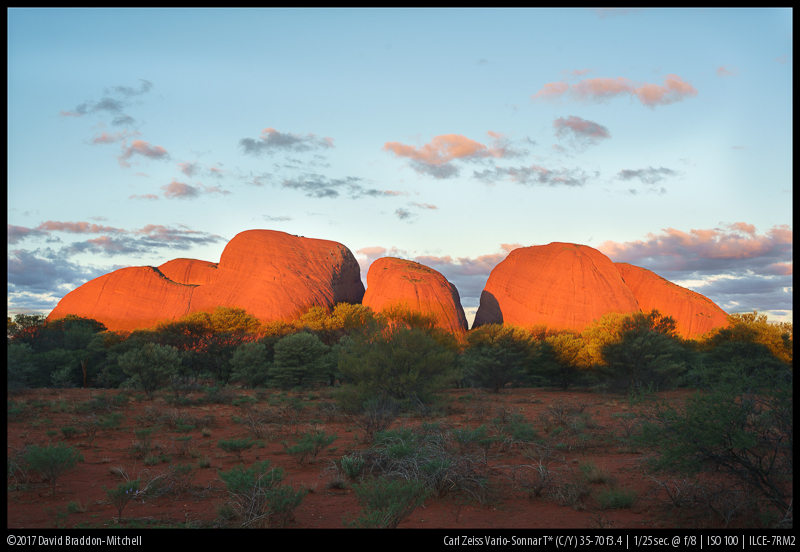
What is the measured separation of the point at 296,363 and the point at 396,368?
14.4 meters

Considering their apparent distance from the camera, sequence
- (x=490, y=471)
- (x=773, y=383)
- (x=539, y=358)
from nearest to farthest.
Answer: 1. (x=773, y=383)
2. (x=490, y=471)
3. (x=539, y=358)

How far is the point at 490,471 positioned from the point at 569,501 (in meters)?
1.61

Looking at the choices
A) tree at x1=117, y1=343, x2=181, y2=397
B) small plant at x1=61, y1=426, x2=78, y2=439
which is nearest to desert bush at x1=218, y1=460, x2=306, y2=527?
small plant at x1=61, y1=426, x2=78, y2=439

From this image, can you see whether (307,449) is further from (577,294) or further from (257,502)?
(577,294)

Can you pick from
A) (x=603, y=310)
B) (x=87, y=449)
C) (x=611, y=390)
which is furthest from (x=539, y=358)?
(x=87, y=449)

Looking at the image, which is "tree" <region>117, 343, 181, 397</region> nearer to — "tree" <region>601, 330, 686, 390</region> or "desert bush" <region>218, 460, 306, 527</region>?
"desert bush" <region>218, 460, 306, 527</region>

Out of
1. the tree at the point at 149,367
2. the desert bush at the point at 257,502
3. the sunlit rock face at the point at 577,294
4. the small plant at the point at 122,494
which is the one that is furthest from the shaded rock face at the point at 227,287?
the desert bush at the point at 257,502

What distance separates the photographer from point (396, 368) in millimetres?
16297

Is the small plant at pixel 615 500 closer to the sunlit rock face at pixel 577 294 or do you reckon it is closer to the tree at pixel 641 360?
the tree at pixel 641 360

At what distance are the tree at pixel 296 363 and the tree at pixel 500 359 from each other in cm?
1024

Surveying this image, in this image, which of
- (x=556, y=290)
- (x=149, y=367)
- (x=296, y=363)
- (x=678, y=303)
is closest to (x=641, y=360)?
(x=296, y=363)
